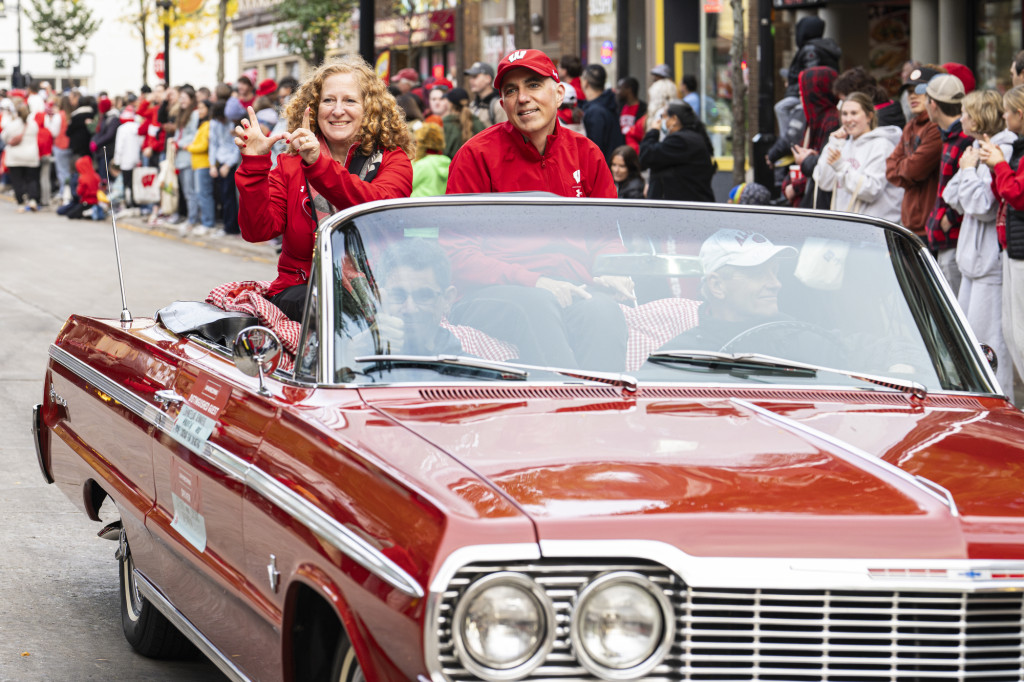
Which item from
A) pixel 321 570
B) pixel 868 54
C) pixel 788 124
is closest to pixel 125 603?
pixel 321 570

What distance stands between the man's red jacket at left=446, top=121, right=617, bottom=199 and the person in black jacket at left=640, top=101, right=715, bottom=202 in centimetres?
758

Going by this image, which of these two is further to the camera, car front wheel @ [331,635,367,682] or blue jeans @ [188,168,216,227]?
blue jeans @ [188,168,216,227]

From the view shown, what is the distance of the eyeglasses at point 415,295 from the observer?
3.74 metres

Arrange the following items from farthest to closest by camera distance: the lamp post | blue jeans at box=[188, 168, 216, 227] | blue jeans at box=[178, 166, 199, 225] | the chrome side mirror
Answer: the lamp post < blue jeans at box=[178, 166, 199, 225] < blue jeans at box=[188, 168, 216, 227] < the chrome side mirror

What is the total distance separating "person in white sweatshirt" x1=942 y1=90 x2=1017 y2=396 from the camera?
892cm

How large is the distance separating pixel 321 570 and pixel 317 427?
38 centimetres

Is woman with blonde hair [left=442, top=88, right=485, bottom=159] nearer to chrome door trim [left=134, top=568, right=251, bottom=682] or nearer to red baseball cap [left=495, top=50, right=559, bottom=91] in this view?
red baseball cap [left=495, top=50, right=559, bottom=91]

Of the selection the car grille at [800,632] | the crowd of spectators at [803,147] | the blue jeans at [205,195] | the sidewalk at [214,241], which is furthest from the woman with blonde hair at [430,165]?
the blue jeans at [205,195]

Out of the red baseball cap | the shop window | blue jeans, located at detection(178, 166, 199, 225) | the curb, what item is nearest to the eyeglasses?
the red baseball cap

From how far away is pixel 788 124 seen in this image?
44.4 feet

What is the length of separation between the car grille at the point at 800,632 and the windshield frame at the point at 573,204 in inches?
40.1

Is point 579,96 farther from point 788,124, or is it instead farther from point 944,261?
point 944,261

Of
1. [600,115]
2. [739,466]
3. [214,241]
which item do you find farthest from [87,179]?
[739,466]

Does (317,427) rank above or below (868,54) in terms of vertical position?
below
